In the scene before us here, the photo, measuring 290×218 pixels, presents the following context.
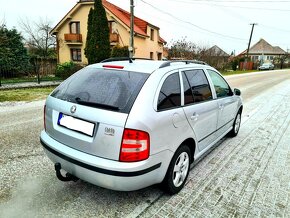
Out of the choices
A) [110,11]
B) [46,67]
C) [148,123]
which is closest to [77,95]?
[148,123]

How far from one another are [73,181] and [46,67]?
1889 centimetres

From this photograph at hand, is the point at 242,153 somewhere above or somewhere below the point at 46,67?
below

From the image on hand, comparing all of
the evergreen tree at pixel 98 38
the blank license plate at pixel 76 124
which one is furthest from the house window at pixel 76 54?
the blank license plate at pixel 76 124

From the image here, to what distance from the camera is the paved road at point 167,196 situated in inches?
107

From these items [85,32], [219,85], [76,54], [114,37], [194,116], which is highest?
[85,32]

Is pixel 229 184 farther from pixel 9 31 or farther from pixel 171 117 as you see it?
pixel 9 31

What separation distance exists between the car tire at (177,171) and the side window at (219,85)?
145 centimetres

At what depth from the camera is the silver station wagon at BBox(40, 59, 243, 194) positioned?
2.41 metres

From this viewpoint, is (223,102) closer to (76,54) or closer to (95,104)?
(95,104)

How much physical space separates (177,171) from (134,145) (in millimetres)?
931

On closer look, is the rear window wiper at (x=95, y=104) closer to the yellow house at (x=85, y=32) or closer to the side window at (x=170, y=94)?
the side window at (x=170, y=94)

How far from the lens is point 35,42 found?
31547 mm

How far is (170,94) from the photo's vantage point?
288cm

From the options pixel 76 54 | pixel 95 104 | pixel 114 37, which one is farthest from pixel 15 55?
pixel 95 104
